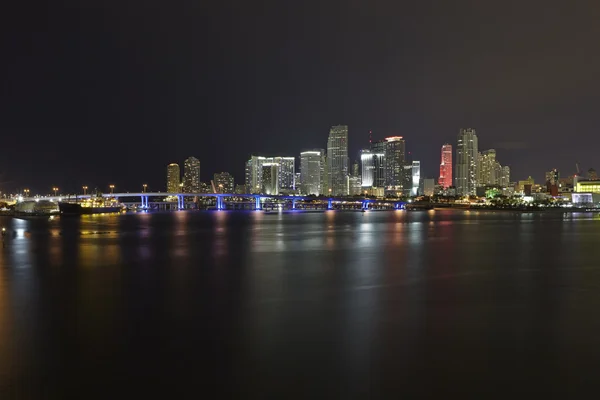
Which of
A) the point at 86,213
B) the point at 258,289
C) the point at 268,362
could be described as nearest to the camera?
the point at 268,362

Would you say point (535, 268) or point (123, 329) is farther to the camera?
point (535, 268)

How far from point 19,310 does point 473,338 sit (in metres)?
12.1

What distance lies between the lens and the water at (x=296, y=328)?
8.04 m

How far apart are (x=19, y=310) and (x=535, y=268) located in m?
21.0

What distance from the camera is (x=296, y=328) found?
37.4ft

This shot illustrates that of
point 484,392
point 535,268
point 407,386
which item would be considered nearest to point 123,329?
point 407,386

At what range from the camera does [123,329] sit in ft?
36.6

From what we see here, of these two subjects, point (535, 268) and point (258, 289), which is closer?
point (258, 289)

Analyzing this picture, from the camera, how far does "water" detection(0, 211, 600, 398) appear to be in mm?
8039

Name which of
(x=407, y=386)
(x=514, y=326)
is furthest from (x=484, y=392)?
(x=514, y=326)

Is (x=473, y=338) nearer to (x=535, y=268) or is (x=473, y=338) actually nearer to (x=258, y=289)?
(x=258, y=289)

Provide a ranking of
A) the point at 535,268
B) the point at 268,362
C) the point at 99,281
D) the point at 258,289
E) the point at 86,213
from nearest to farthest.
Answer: the point at 268,362 < the point at 258,289 < the point at 99,281 < the point at 535,268 < the point at 86,213

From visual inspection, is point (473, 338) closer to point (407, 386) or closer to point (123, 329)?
point (407, 386)

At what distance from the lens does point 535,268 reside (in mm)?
22094
